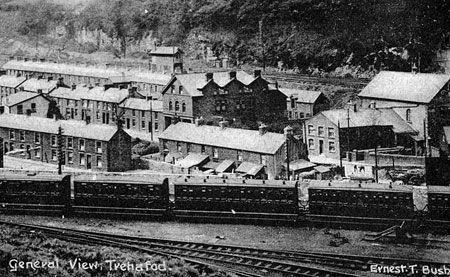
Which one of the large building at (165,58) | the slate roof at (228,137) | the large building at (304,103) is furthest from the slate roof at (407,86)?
the large building at (165,58)

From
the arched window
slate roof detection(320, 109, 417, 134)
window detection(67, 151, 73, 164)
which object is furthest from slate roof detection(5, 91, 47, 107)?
the arched window

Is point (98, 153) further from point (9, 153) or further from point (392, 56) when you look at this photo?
point (392, 56)

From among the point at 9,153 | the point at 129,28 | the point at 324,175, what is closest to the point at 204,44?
the point at 129,28

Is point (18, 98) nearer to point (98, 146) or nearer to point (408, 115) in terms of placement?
point (98, 146)

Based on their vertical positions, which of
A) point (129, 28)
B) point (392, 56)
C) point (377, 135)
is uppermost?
point (129, 28)

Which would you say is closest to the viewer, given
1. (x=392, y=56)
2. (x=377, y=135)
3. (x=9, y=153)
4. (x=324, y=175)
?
(x=324, y=175)

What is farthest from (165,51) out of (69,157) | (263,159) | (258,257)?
(258,257)
